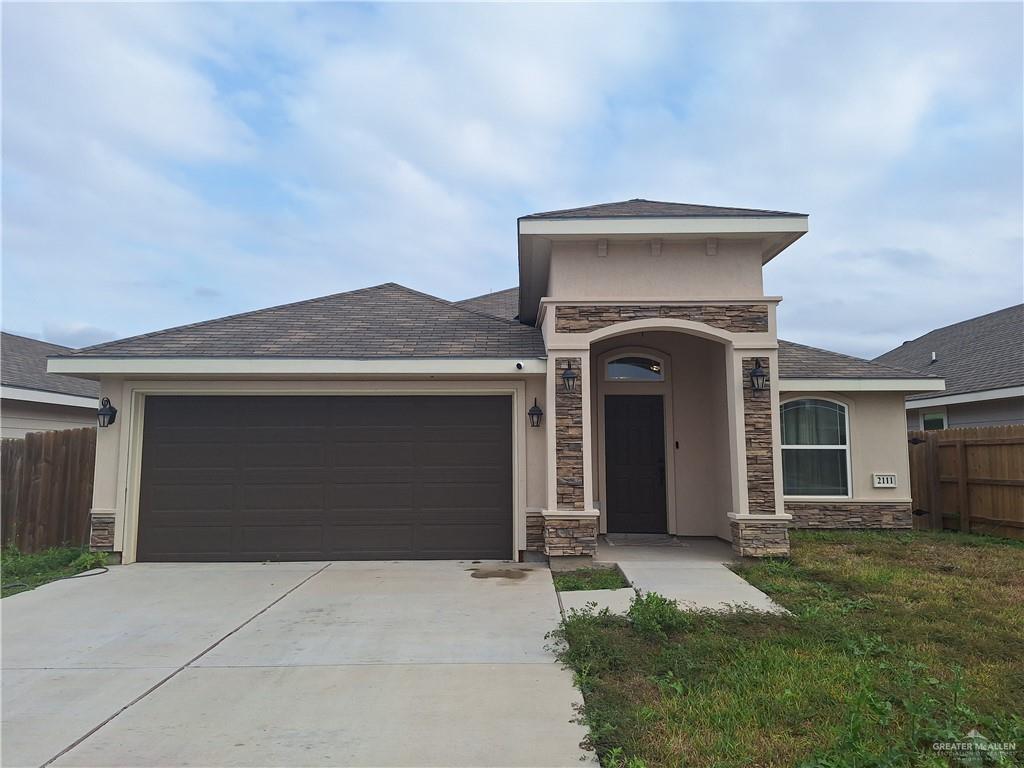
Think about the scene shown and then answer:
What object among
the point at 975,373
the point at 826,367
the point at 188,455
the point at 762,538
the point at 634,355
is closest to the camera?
the point at 762,538

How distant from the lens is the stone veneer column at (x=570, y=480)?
712 centimetres

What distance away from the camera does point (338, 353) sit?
7645mm

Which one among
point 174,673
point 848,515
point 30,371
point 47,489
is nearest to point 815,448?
point 848,515

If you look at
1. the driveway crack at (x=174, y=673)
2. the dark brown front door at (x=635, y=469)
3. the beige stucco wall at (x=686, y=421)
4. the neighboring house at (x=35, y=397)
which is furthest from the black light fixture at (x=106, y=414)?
the dark brown front door at (x=635, y=469)

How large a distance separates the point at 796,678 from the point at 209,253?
70.2 feet

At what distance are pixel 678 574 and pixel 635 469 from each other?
275 centimetres

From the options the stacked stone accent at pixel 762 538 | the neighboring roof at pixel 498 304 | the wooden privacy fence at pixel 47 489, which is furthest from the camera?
the neighboring roof at pixel 498 304

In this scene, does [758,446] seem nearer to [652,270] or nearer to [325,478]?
[652,270]

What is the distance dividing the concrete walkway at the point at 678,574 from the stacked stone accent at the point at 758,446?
82 cm

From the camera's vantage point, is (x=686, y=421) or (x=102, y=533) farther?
(x=686, y=421)

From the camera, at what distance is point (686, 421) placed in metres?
8.98

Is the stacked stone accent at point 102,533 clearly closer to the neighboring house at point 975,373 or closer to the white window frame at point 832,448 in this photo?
the white window frame at point 832,448

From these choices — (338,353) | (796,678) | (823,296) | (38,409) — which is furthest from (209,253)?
(823,296)

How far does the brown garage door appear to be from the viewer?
7684 mm
